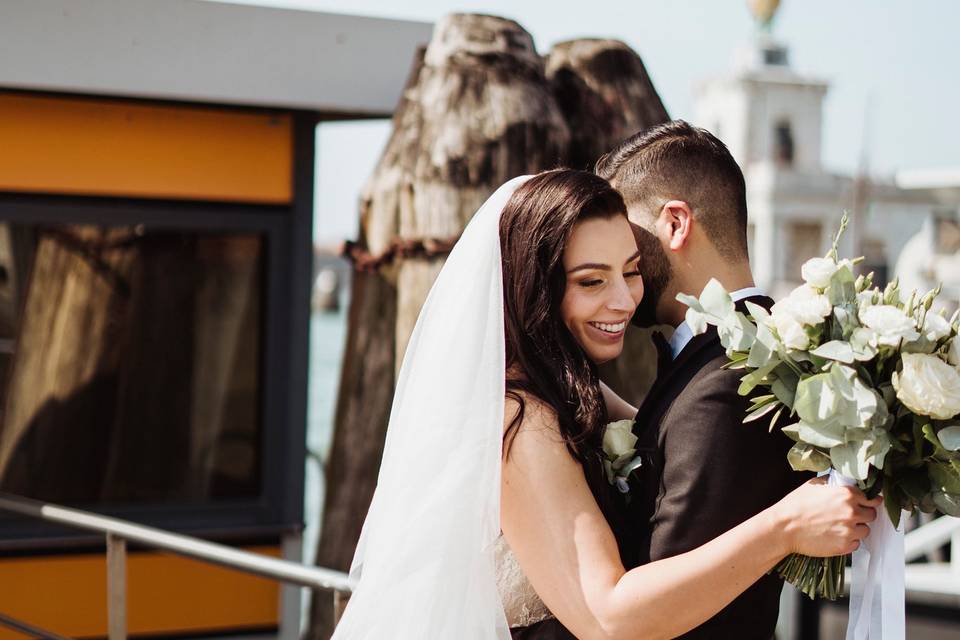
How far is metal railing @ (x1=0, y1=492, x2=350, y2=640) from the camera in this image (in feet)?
9.75

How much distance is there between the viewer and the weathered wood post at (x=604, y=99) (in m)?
4.70

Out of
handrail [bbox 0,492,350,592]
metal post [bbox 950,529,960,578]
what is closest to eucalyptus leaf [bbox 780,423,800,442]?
handrail [bbox 0,492,350,592]

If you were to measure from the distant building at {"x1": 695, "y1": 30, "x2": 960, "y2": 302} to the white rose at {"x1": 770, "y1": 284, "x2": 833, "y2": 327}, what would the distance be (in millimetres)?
76576

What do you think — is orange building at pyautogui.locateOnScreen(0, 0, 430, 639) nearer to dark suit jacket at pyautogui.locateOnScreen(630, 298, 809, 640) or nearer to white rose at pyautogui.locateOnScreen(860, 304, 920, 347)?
dark suit jacket at pyautogui.locateOnScreen(630, 298, 809, 640)

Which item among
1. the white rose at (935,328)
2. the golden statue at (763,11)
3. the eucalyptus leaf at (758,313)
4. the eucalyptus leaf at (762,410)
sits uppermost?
the golden statue at (763,11)

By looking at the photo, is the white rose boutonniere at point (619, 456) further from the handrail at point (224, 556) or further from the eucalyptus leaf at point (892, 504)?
the handrail at point (224, 556)

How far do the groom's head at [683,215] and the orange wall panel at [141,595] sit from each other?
349 cm

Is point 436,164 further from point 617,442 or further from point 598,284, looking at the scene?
point 617,442

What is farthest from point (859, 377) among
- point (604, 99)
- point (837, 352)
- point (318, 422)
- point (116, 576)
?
point (318, 422)

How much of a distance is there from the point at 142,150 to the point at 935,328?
3971 mm

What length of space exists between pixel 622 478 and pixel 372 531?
52 centimetres

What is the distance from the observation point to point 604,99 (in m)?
4.79

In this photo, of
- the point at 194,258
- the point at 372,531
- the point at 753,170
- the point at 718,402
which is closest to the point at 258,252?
the point at 194,258

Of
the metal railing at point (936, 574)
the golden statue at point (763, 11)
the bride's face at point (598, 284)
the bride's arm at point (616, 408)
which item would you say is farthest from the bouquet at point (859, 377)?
the golden statue at point (763, 11)
